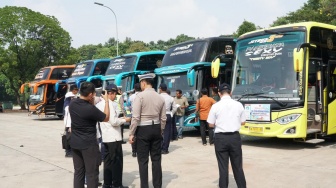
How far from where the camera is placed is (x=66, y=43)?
117ft

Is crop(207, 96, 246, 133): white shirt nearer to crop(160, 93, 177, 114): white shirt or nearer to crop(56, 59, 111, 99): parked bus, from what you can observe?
crop(160, 93, 177, 114): white shirt

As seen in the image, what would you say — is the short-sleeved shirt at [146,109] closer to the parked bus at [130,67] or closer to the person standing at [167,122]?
the person standing at [167,122]

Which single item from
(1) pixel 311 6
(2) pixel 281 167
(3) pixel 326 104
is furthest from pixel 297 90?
(1) pixel 311 6

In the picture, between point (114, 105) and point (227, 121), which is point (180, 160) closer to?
point (114, 105)

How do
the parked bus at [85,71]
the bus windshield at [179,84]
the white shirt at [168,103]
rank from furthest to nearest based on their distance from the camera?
the parked bus at [85,71]
the bus windshield at [179,84]
the white shirt at [168,103]

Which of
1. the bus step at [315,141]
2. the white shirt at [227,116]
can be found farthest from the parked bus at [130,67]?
the white shirt at [227,116]

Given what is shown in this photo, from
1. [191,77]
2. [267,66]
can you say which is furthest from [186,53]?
[267,66]

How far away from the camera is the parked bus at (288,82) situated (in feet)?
28.7

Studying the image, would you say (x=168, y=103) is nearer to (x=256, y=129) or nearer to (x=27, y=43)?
(x=256, y=129)

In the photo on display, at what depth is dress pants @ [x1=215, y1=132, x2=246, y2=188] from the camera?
16.8 ft

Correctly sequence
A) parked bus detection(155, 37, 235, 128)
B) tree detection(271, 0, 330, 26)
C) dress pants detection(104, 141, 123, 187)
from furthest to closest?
tree detection(271, 0, 330, 26)
parked bus detection(155, 37, 235, 128)
dress pants detection(104, 141, 123, 187)

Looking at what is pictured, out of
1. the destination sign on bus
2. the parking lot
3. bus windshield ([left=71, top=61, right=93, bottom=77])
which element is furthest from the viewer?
bus windshield ([left=71, top=61, right=93, bottom=77])

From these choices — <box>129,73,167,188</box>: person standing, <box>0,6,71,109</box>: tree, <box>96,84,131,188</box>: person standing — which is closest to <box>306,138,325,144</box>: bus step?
<box>129,73,167,188</box>: person standing

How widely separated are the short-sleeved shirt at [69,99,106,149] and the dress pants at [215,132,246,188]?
68.5 inches
